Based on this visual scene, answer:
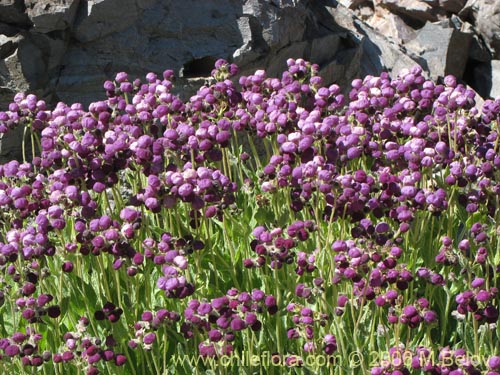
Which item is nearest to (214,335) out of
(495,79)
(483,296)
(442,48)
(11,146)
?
(483,296)

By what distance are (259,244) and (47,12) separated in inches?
140

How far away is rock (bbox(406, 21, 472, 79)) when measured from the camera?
8742mm

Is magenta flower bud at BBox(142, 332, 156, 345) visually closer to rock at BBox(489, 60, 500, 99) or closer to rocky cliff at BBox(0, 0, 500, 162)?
rocky cliff at BBox(0, 0, 500, 162)

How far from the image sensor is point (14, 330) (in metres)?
4.09

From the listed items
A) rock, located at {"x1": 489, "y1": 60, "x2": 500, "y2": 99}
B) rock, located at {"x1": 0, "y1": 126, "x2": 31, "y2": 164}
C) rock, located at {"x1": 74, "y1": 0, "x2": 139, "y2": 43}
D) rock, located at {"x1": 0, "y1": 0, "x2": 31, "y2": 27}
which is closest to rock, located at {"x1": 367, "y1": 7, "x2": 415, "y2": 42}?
rock, located at {"x1": 489, "y1": 60, "x2": 500, "y2": 99}

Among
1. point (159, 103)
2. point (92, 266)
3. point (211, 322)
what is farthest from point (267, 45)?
point (211, 322)

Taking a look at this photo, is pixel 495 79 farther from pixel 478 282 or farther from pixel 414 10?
→ pixel 478 282

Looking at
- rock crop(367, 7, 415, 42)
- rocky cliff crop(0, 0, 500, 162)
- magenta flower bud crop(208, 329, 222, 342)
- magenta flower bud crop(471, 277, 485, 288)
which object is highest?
magenta flower bud crop(471, 277, 485, 288)

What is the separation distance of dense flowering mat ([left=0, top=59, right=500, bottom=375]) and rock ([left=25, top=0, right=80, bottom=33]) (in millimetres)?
1688

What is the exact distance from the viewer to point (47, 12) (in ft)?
21.7

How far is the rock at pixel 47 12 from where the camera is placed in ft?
21.7

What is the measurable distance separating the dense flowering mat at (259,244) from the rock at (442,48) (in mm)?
3760

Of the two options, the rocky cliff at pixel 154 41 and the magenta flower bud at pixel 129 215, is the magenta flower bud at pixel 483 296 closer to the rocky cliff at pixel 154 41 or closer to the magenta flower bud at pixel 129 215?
the magenta flower bud at pixel 129 215

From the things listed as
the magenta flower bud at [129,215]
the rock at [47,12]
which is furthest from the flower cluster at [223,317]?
the rock at [47,12]
